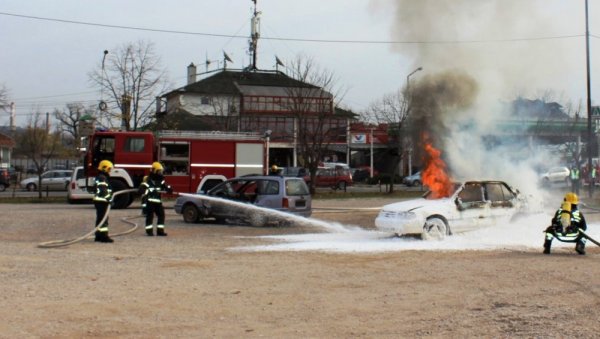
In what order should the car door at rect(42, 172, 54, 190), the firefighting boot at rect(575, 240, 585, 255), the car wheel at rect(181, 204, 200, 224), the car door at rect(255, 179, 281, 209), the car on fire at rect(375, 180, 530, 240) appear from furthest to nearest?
1. the car door at rect(42, 172, 54, 190)
2. the car wheel at rect(181, 204, 200, 224)
3. the car door at rect(255, 179, 281, 209)
4. the car on fire at rect(375, 180, 530, 240)
5. the firefighting boot at rect(575, 240, 585, 255)

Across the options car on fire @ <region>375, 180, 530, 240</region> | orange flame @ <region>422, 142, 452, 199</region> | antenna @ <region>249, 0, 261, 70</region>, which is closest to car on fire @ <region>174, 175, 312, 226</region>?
orange flame @ <region>422, 142, 452, 199</region>

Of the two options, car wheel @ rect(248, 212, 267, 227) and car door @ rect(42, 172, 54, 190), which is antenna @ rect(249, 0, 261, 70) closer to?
car door @ rect(42, 172, 54, 190)

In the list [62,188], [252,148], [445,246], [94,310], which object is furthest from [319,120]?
[94,310]

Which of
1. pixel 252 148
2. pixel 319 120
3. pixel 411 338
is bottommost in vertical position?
pixel 411 338

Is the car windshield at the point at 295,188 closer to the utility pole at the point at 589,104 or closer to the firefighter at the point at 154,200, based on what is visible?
the firefighter at the point at 154,200

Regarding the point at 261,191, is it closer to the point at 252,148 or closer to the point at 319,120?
the point at 252,148

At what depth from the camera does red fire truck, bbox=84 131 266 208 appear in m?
21.6

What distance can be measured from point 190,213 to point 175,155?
18.2ft

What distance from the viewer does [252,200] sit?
55.1ft

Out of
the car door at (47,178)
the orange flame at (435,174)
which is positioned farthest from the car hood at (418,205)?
the car door at (47,178)

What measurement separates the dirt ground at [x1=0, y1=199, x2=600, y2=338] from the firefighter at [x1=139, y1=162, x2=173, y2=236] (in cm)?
187

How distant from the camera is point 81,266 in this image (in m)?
9.52

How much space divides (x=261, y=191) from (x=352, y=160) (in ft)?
144

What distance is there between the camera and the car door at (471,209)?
13156mm
